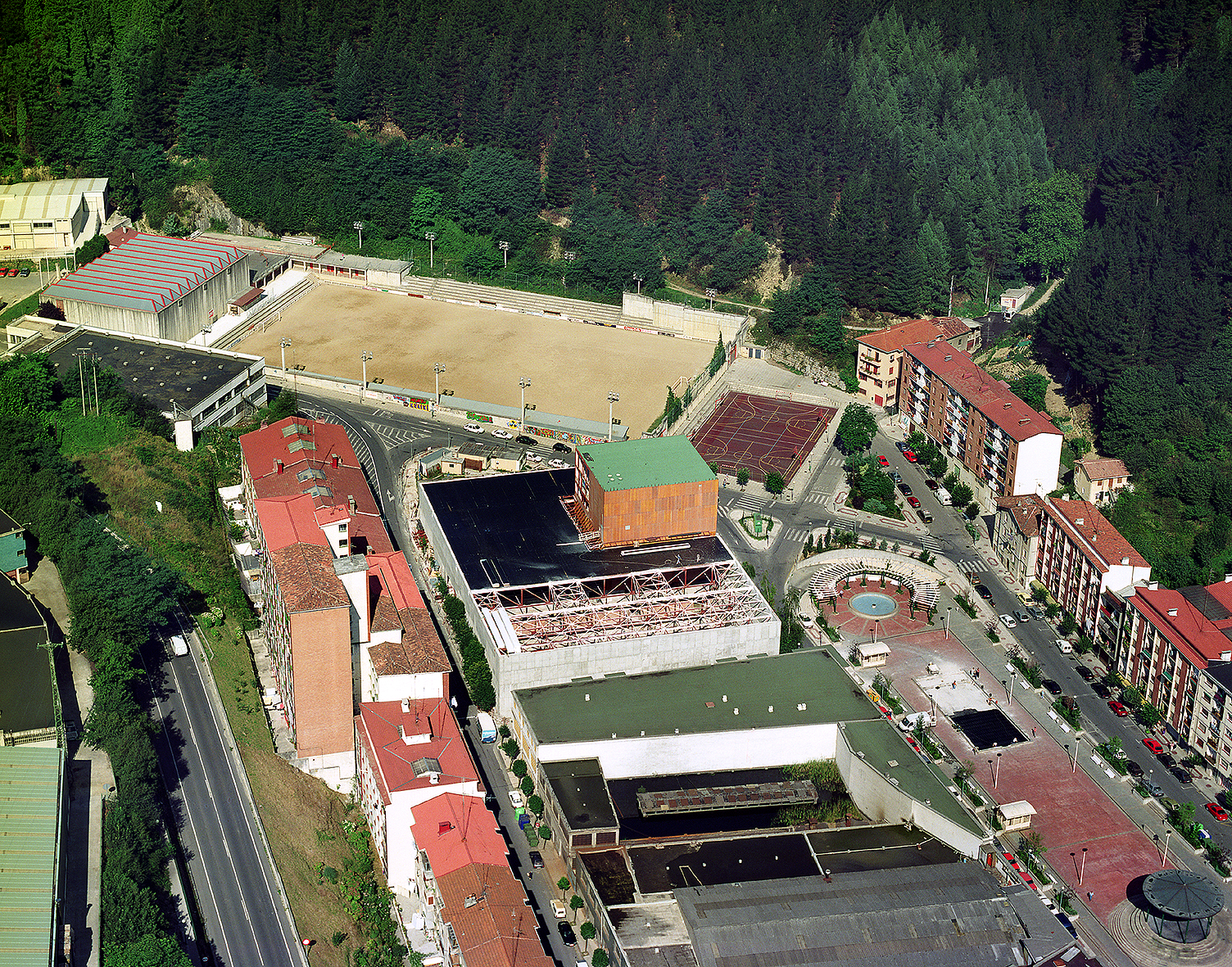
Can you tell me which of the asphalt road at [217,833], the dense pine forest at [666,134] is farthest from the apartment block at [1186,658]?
the asphalt road at [217,833]

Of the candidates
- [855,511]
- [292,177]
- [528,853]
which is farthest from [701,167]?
[528,853]

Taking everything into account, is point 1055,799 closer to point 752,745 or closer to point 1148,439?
point 752,745

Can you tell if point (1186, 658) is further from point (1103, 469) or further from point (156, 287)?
point (156, 287)

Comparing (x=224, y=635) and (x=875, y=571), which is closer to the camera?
(x=224, y=635)

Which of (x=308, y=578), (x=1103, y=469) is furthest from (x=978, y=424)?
(x=308, y=578)

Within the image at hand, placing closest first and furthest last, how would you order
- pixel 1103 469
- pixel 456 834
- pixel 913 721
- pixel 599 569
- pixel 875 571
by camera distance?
pixel 456 834
pixel 913 721
pixel 599 569
pixel 875 571
pixel 1103 469
